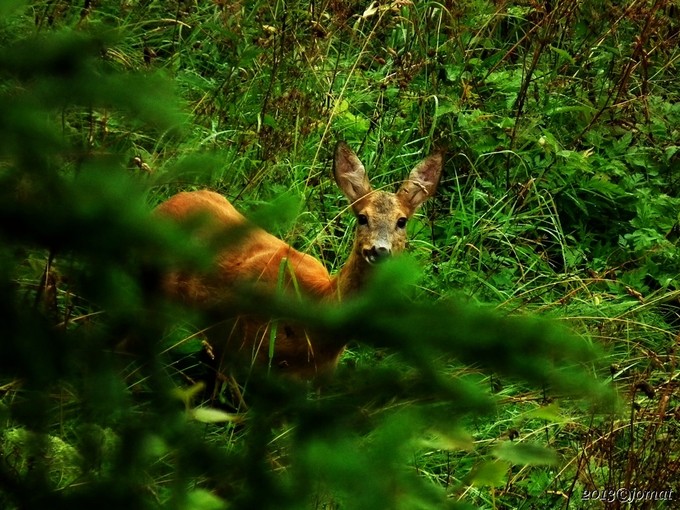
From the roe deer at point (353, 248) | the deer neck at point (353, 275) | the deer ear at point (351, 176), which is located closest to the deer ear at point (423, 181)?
the roe deer at point (353, 248)

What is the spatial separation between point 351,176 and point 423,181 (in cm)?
30

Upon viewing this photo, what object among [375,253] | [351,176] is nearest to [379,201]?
[351,176]

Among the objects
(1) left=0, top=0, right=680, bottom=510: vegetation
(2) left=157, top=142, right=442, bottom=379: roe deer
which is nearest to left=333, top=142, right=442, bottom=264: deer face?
(2) left=157, top=142, right=442, bottom=379: roe deer

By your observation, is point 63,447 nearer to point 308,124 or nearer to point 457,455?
point 457,455

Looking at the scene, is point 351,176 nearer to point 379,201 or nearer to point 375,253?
point 379,201

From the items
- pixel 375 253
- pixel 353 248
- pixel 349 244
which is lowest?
pixel 349 244

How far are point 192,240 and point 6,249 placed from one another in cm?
22

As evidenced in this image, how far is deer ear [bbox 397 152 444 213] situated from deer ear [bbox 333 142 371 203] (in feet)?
0.52

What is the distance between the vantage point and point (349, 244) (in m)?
4.96

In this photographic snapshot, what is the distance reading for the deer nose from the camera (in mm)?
4285

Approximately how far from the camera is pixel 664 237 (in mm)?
5082

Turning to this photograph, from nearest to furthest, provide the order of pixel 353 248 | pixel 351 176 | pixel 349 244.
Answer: pixel 353 248 → pixel 351 176 → pixel 349 244

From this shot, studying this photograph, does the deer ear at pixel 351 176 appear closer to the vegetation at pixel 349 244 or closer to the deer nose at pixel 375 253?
the vegetation at pixel 349 244

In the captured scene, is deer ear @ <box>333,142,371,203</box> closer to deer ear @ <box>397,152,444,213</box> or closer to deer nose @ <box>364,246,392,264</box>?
deer ear @ <box>397,152,444,213</box>
